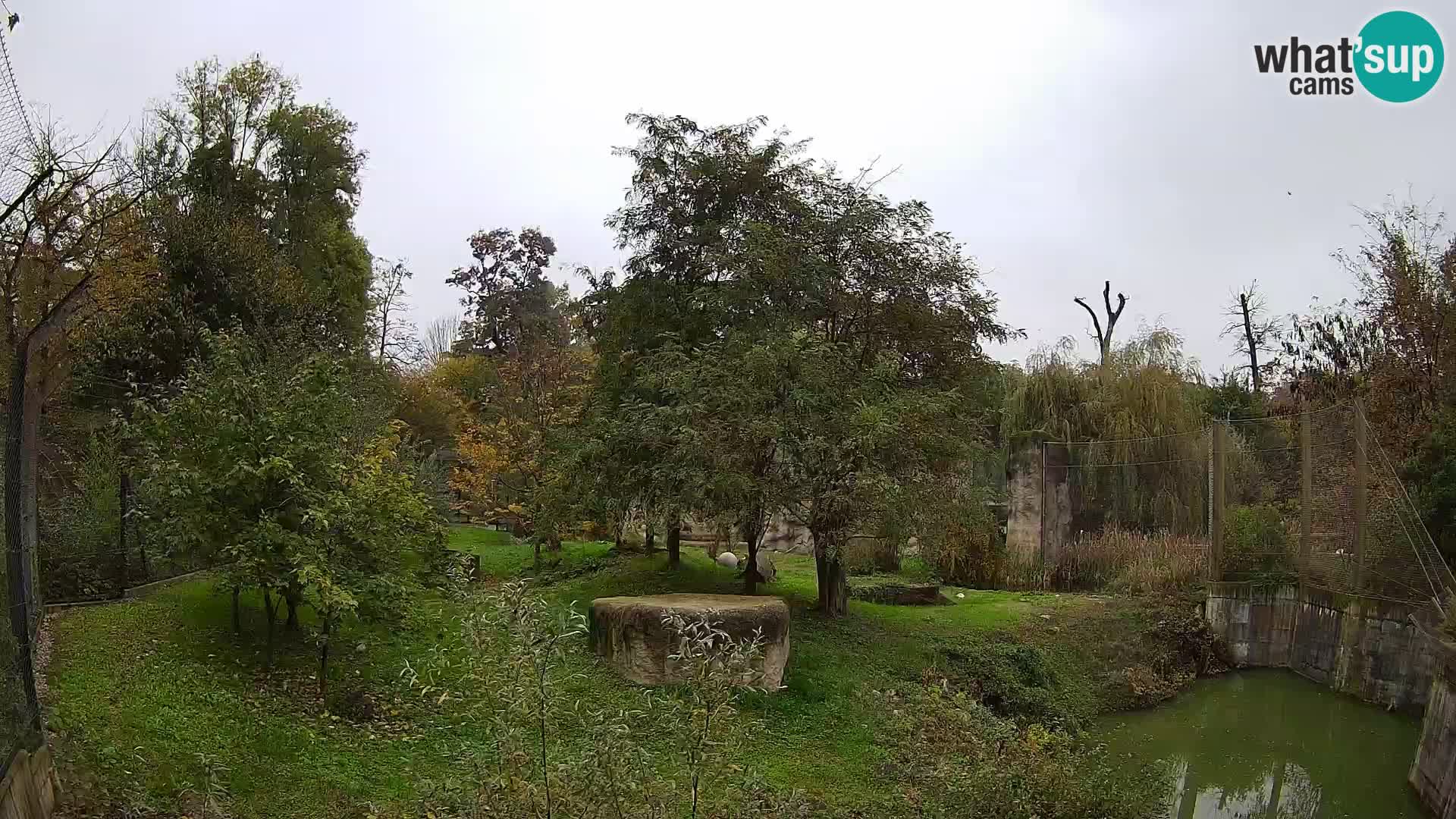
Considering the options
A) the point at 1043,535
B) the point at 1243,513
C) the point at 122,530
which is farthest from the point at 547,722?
the point at 1043,535

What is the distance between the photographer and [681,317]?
40.7ft

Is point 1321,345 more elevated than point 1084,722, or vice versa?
point 1321,345

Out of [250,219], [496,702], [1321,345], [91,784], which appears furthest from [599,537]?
[496,702]

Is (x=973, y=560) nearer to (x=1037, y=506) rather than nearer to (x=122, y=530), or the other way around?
(x=1037, y=506)

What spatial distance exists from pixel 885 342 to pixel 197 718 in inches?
342

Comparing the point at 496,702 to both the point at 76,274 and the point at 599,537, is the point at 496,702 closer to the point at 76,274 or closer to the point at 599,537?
the point at 76,274

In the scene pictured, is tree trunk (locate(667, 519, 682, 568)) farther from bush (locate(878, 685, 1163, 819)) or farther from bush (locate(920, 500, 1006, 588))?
bush (locate(878, 685, 1163, 819))

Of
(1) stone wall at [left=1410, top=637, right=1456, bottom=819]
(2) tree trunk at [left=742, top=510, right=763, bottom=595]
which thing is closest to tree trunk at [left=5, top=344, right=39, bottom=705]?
(2) tree trunk at [left=742, top=510, right=763, bottom=595]

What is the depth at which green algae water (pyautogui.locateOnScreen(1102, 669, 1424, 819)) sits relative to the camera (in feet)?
29.1

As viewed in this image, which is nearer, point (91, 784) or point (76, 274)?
point (91, 784)

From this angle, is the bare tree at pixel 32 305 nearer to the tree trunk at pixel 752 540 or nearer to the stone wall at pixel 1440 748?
the tree trunk at pixel 752 540

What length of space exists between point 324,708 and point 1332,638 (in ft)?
→ 37.5

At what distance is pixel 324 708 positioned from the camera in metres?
7.67

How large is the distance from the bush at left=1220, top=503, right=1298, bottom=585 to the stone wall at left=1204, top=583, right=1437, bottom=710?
20 cm
